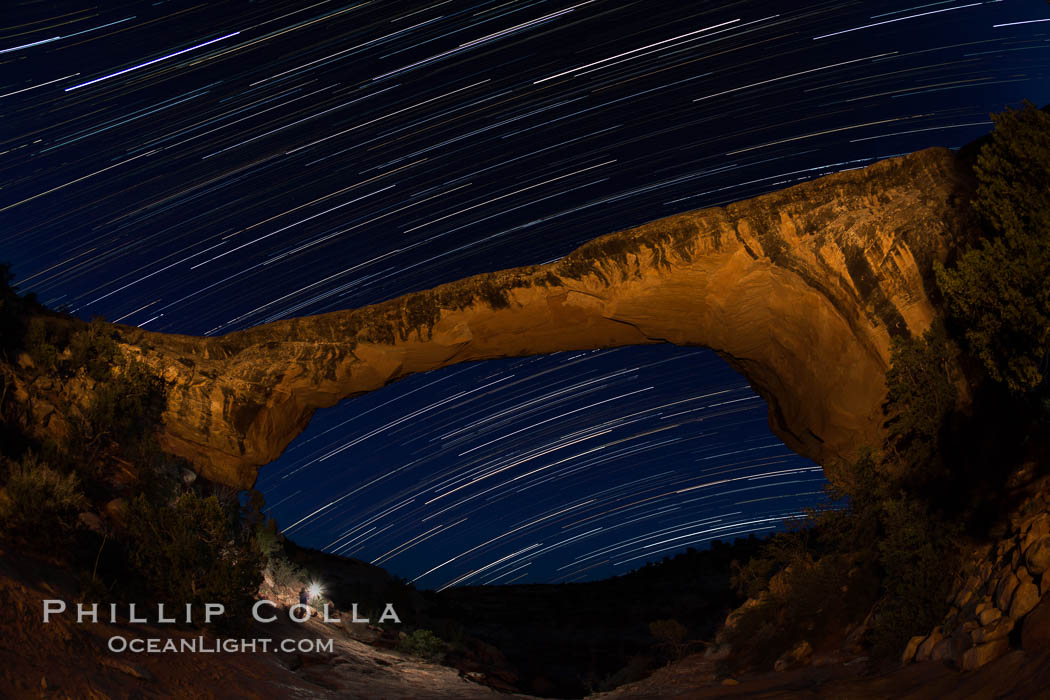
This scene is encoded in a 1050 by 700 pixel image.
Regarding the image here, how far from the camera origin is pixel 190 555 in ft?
34.1

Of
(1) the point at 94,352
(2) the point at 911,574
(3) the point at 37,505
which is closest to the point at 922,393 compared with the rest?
(2) the point at 911,574

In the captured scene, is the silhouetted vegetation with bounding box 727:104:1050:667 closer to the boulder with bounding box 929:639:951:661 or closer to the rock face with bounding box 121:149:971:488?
the rock face with bounding box 121:149:971:488

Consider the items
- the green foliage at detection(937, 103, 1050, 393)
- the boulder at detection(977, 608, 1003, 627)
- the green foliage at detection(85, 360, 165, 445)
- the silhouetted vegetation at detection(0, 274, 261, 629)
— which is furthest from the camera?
the green foliage at detection(85, 360, 165, 445)

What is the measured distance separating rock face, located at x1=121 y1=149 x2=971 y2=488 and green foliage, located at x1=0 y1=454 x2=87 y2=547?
617 cm

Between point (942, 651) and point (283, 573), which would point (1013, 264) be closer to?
point (942, 651)

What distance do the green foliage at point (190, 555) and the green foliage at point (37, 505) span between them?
1248mm

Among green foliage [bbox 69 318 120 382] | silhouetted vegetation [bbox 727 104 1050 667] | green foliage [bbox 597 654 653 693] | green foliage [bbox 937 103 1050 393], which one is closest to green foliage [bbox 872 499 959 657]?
silhouetted vegetation [bbox 727 104 1050 667]

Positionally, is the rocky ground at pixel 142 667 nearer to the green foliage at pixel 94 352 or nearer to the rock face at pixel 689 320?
the rock face at pixel 689 320

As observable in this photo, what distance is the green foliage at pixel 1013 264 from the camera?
27.9 ft

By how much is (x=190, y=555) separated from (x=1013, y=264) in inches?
491

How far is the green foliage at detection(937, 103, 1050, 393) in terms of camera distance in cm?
849

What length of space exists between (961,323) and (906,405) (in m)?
1.72

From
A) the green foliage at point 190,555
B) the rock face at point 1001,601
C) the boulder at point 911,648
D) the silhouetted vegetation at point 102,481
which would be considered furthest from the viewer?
the green foliage at point 190,555

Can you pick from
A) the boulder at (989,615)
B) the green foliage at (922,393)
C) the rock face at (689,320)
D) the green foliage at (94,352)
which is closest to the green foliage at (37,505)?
the green foliage at (94,352)
